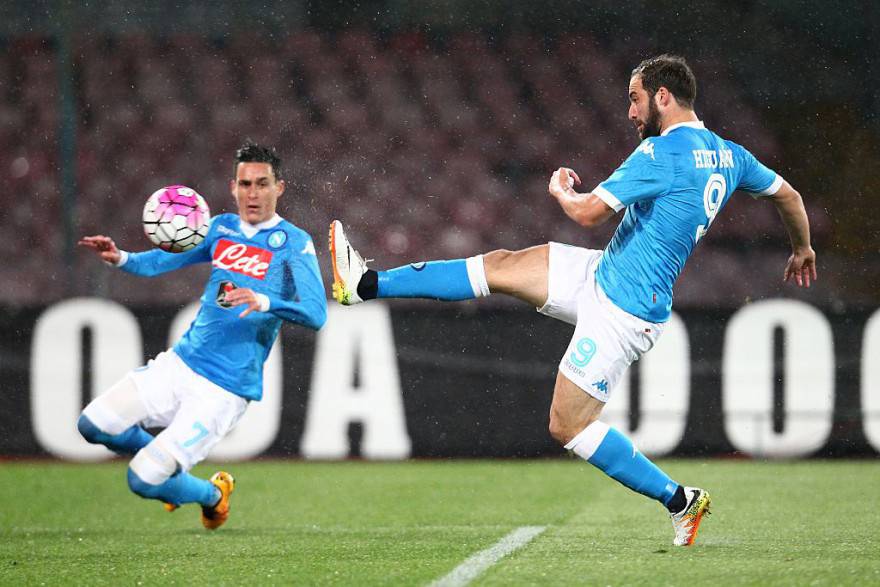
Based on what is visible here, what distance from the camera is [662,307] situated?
496cm

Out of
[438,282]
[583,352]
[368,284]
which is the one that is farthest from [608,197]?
[368,284]

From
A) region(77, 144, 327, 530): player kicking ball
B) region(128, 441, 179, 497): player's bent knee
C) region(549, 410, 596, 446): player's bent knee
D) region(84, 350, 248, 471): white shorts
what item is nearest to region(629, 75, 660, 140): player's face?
region(549, 410, 596, 446): player's bent knee

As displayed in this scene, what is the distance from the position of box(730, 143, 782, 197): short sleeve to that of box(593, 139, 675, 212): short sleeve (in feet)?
1.47

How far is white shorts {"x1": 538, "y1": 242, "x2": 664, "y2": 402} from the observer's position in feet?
15.9

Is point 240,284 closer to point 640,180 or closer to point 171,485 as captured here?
point 171,485

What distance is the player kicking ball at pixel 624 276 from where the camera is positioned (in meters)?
4.85

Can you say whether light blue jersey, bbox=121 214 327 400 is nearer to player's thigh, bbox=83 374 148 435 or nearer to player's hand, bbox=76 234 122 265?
player's hand, bbox=76 234 122 265

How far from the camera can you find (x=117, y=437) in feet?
18.3

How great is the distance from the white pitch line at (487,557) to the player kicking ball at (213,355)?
1211 millimetres

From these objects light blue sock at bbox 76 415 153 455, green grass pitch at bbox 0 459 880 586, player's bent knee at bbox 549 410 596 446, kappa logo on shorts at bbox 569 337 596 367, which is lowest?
green grass pitch at bbox 0 459 880 586

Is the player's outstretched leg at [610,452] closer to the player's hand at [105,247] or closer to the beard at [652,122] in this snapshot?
the beard at [652,122]

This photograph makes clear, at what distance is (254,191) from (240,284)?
1.37ft

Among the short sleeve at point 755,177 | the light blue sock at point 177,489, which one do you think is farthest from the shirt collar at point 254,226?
the short sleeve at point 755,177

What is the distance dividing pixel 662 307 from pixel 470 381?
452 cm
